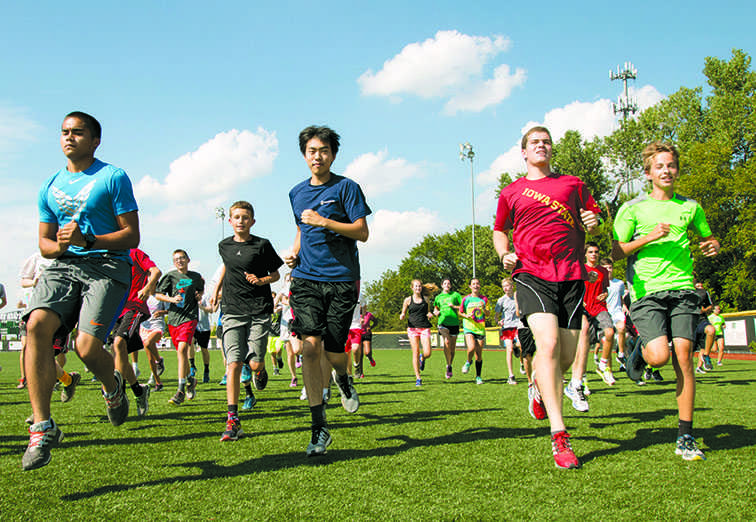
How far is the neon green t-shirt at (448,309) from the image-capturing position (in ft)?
41.2

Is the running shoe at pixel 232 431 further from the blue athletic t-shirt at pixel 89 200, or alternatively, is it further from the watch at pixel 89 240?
the watch at pixel 89 240

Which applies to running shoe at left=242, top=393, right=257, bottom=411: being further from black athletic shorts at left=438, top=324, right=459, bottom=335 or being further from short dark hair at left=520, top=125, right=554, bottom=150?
black athletic shorts at left=438, top=324, right=459, bottom=335

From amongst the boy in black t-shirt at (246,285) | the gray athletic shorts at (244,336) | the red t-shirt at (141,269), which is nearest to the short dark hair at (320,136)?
the boy in black t-shirt at (246,285)

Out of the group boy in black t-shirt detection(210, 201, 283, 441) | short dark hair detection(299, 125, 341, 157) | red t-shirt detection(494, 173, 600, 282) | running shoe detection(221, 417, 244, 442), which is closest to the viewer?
red t-shirt detection(494, 173, 600, 282)

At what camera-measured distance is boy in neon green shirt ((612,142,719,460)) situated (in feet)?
13.8

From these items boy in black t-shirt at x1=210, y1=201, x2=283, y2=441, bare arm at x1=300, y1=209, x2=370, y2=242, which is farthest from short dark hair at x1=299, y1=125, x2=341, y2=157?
boy in black t-shirt at x1=210, y1=201, x2=283, y2=441

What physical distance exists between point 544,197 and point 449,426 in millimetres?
2449

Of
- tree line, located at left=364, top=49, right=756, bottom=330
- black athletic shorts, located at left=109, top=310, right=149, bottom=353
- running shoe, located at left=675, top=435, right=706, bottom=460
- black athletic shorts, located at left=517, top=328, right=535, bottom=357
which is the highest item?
tree line, located at left=364, top=49, right=756, bottom=330

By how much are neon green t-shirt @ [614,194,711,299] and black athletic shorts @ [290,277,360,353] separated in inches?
86.5

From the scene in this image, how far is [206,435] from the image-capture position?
5.32m

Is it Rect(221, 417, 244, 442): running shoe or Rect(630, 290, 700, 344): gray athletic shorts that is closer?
Rect(630, 290, 700, 344): gray athletic shorts

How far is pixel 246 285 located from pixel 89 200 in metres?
2.22

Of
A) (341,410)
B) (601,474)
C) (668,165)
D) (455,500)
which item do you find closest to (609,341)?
(341,410)

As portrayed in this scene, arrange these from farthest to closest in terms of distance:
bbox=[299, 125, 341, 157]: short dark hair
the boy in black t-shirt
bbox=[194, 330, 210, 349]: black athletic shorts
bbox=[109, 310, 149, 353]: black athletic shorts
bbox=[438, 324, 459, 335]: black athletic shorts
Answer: bbox=[438, 324, 459, 335]: black athletic shorts, bbox=[194, 330, 210, 349]: black athletic shorts, bbox=[109, 310, 149, 353]: black athletic shorts, the boy in black t-shirt, bbox=[299, 125, 341, 157]: short dark hair
